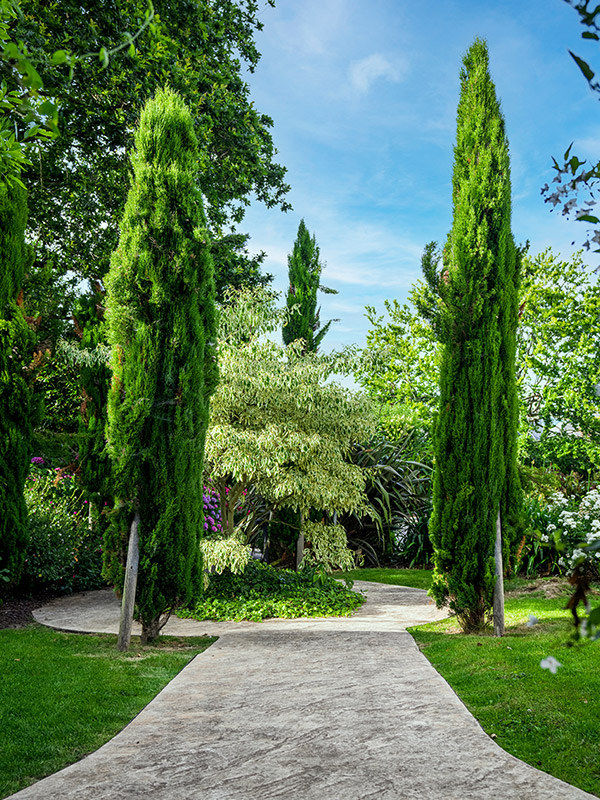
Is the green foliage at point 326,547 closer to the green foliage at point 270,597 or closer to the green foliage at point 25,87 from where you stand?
the green foliage at point 270,597

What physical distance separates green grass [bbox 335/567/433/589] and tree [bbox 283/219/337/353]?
19.5 feet

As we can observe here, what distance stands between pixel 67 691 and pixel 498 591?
404cm

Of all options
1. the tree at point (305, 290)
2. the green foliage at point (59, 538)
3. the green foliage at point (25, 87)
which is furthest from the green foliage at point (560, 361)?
the green foliage at point (25, 87)

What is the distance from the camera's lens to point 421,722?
3594 mm

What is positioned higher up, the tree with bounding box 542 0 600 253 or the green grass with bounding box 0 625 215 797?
the tree with bounding box 542 0 600 253

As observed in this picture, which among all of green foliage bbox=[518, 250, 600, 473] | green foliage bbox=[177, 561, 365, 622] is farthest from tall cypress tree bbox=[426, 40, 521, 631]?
green foliage bbox=[518, 250, 600, 473]

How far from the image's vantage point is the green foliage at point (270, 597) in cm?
802

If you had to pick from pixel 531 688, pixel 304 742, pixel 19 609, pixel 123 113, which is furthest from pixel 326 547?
pixel 123 113

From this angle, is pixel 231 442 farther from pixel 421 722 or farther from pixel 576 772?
pixel 576 772

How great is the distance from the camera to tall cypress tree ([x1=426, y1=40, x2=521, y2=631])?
6289 millimetres

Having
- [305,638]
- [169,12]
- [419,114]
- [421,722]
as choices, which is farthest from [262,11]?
[421,722]

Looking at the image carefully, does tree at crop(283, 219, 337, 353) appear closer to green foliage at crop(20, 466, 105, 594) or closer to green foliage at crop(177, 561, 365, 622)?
green foliage at crop(20, 466, 105, 594)

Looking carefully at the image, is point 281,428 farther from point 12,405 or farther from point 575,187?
point 575,187

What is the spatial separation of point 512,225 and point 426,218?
584cm
